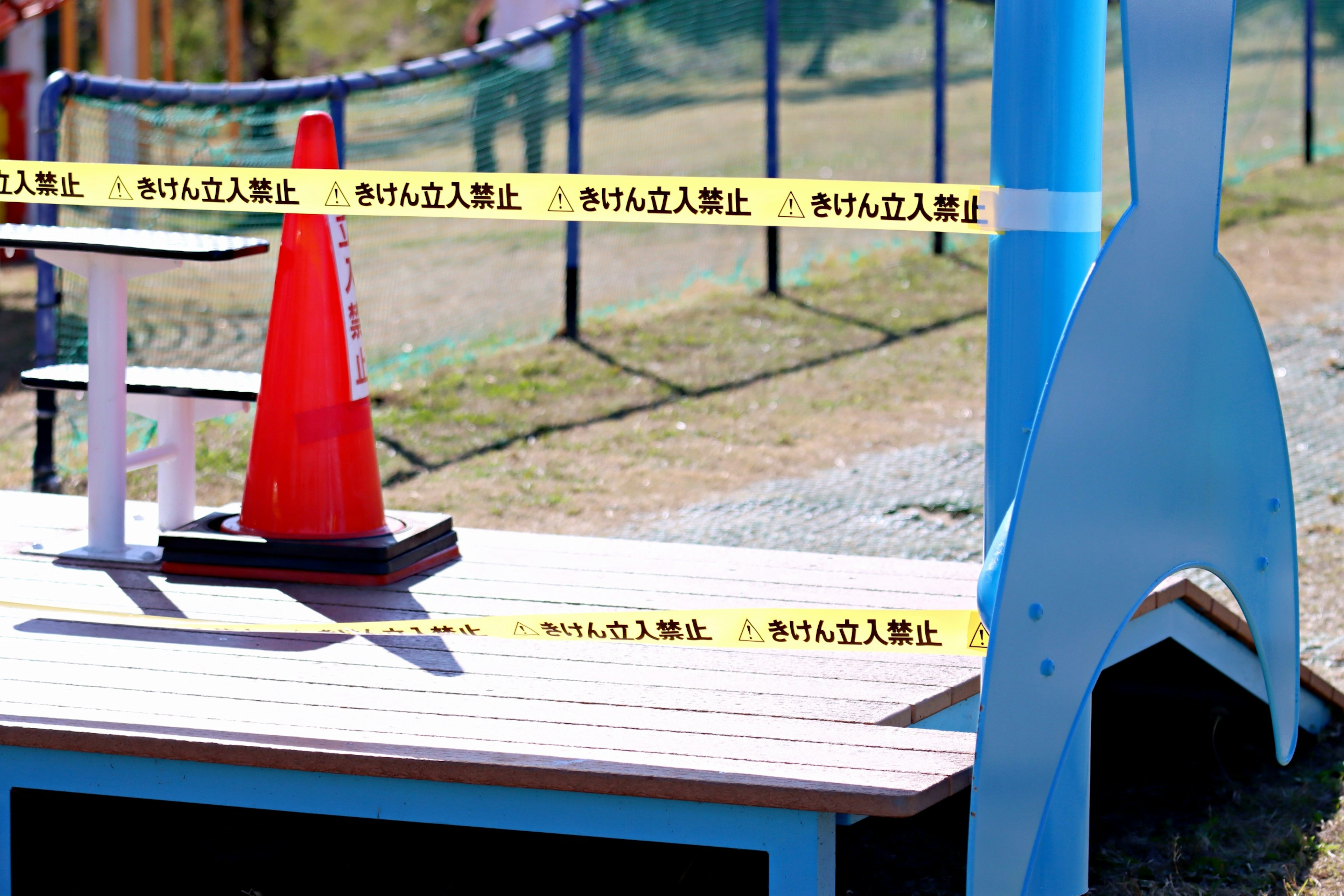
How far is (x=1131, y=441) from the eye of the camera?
2.66 metres

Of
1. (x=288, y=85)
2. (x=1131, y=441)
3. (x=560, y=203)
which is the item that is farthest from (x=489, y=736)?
(x=288, y=85)

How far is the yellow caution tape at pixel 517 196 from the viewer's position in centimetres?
300

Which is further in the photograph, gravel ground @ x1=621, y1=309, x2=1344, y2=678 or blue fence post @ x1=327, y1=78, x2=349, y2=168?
blue fence post @ x1=327, y1=78, x2=349, y2=168

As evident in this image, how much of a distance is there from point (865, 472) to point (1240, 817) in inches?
122

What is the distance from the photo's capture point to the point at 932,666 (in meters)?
3.53

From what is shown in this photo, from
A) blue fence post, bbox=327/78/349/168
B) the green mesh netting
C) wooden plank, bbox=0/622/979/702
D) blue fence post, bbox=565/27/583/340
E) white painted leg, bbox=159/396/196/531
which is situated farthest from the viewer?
the green mesh netting

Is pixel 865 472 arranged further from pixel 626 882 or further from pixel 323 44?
pixel 323 44

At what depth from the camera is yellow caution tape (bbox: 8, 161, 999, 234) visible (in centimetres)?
300

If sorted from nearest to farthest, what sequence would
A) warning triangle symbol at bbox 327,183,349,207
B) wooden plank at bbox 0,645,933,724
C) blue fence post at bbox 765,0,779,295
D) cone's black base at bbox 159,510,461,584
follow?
wooden plank at bbox 0,645,933,724 → warning triangle symbol at bbox 327,183,349,207 → cone's black base at bbox 159,510,461,584 → blue fence post at bbox 765,0,779,295

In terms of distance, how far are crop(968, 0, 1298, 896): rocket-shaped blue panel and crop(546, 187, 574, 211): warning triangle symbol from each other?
3.85 ft

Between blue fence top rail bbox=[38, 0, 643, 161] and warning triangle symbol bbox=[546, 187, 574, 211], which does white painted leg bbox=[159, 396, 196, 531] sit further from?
warning triangle symbol bbox=[546, 187, 574, 211]

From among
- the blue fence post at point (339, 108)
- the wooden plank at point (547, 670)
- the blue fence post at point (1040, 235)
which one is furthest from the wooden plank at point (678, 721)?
the blue fence post at point (339, 108)

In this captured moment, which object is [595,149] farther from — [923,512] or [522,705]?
[522,705]

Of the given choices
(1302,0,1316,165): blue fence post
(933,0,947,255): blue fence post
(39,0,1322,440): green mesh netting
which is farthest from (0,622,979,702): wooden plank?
(1302,0,1316,165): blue fence post
